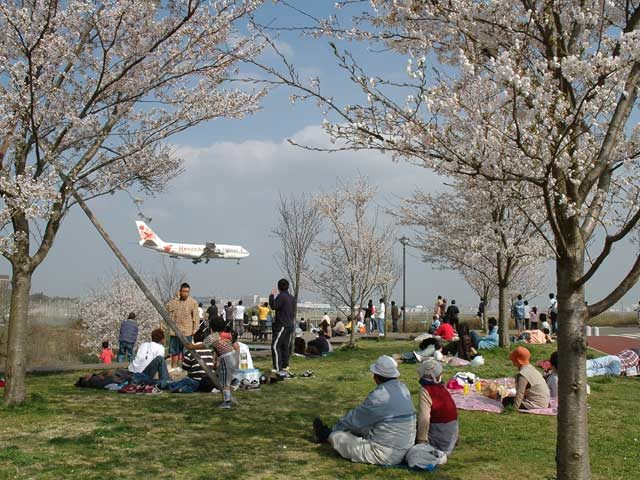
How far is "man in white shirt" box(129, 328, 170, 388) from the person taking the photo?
9727mm

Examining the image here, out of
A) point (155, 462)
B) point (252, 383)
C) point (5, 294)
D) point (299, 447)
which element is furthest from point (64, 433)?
Result: point (5, 294)

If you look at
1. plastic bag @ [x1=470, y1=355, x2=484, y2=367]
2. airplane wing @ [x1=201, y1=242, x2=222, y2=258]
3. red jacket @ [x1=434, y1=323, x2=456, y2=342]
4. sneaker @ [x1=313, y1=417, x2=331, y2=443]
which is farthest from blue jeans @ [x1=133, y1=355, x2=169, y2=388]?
airplane wing @ [x1=201, y1=242, x2=222, y2=258]

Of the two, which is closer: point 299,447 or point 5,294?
point 299,447

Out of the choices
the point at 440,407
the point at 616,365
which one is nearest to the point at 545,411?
the point at 440,407

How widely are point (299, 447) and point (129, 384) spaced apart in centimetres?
444

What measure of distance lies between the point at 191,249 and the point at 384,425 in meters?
53.2

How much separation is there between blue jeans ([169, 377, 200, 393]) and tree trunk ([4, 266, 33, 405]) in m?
2.07

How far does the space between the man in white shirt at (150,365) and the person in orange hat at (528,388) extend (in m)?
5.21

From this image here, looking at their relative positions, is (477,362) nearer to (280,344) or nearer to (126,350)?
(280,344)

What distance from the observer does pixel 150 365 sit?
9.85 meters

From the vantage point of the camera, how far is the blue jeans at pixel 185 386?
9.27 metres

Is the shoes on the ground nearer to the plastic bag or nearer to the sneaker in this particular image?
the sneaker

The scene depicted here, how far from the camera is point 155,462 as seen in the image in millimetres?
5453

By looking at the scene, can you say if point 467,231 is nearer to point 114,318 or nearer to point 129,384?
point 129,384
